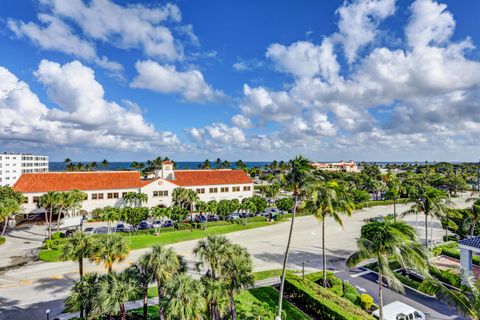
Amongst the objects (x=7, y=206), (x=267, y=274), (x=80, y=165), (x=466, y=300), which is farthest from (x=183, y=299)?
(x=80, y=165)

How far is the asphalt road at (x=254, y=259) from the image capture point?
25.6m

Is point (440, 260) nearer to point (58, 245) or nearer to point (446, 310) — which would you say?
point (446, 310)

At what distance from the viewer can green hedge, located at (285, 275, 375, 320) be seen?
2167 centimetres

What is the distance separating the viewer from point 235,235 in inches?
1940

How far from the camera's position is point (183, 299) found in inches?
703

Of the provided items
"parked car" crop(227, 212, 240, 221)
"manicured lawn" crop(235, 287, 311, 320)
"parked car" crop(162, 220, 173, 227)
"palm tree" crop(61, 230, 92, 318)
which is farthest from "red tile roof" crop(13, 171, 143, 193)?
"manicured lawn" crop(235, 287, 311, 320)

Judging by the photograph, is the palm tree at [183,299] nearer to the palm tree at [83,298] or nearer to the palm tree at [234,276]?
the palm tree at [234,276]

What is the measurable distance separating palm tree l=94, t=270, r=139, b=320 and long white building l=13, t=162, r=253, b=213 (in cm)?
4513

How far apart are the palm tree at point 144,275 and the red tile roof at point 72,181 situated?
46.5 metres

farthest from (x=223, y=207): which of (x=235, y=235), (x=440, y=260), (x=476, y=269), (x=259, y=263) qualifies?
(x=476, y=269)

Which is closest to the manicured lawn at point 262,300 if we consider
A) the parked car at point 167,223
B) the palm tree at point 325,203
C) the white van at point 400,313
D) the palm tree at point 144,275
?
the palm tree at point 144,275

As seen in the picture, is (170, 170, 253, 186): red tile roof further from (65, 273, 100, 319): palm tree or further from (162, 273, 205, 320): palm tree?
(162, 273, 205, 320): palm tree

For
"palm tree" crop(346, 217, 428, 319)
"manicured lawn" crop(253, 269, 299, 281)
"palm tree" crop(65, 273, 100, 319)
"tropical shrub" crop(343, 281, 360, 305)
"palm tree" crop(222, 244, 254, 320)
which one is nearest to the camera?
"palm tree" crop(346, 217, 428, 319)

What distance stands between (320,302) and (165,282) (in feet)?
43.7
